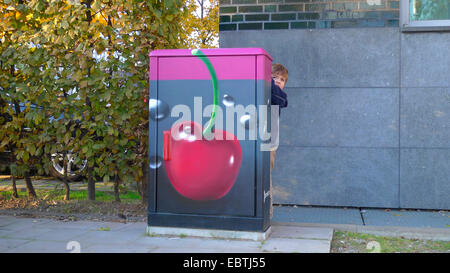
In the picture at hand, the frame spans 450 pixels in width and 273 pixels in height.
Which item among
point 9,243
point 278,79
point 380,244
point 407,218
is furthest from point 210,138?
point 407,218

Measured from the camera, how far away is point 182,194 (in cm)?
569

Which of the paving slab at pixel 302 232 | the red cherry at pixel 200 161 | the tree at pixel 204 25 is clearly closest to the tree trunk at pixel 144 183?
the red cherry at pixel 200 161

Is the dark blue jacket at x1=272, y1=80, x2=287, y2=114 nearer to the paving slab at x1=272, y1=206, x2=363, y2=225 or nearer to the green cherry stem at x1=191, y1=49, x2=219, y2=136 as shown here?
the green cherry stem at x1=191, y1=49, x2=219, y2=136

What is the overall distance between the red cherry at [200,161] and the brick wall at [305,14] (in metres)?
2.85

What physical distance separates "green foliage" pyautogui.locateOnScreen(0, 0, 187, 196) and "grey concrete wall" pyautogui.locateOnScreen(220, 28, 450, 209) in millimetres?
1853

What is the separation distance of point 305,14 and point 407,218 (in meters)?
3.11

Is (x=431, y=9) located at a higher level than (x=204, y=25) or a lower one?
lower

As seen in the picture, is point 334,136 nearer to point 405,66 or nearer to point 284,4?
point 405,66

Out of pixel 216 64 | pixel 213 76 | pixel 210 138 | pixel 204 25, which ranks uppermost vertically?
pixel 204 25

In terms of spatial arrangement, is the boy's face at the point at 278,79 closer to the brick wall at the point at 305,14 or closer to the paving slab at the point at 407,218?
the brick wall at the point at 305,14

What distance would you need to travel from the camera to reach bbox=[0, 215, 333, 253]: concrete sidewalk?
5199 mm

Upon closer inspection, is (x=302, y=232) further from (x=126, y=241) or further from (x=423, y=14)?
(x=423, y=14)

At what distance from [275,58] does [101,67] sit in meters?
2.46

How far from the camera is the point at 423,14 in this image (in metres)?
7.65
